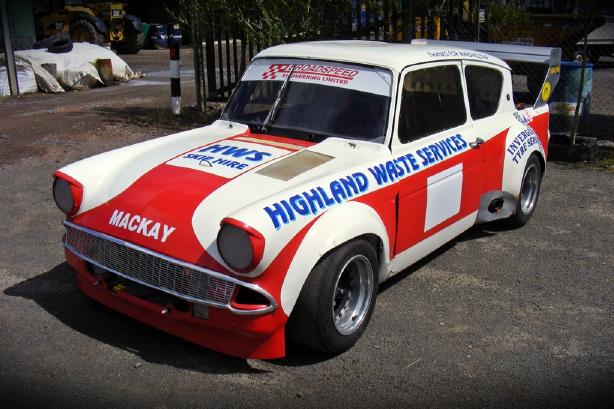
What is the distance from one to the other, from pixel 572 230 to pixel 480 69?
173cm

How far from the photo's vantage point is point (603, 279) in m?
5.10

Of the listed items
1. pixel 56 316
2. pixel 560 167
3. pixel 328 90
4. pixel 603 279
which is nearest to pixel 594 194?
pixel 560 167

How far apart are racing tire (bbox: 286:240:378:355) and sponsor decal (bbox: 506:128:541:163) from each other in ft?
7.23

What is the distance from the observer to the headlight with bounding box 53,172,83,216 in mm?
4121

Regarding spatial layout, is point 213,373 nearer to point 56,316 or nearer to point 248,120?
point 56,316

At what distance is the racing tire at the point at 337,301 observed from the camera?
3639 millimetres

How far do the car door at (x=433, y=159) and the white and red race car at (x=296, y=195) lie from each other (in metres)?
0.01

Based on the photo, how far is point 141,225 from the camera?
3.77 meters

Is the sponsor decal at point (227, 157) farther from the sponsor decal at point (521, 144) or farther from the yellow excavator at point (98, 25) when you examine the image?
the yellow excavator at point (98, 25)

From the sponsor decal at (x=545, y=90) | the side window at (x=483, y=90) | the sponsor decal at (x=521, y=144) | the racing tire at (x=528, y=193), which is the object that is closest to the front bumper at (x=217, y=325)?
the side window at (x=483, y=90)

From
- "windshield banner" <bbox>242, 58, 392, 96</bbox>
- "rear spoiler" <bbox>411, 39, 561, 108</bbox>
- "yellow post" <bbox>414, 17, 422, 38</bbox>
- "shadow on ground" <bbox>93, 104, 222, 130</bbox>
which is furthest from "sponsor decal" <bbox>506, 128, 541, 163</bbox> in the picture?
"shadow on ground" <bbox>93, 104, 222, 130</bbox>

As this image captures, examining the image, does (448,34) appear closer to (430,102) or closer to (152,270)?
(430,102)

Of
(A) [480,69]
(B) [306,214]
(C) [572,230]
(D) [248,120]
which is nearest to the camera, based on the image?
(B) [306,214]

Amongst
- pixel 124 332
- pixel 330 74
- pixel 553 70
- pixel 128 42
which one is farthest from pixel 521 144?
pixel 128 42
